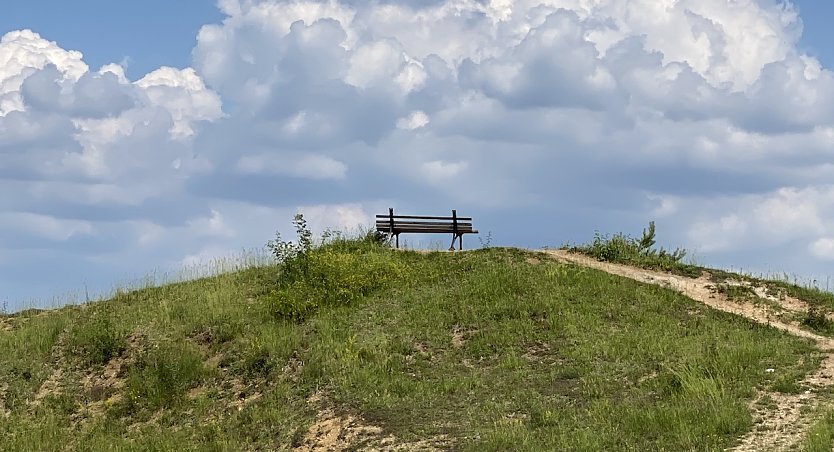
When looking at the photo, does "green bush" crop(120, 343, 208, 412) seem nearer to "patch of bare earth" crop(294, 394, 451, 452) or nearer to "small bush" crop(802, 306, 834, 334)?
"patch of bare earth" crop(294, 394, 451, 452)

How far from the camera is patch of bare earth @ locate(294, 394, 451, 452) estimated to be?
13984 mm

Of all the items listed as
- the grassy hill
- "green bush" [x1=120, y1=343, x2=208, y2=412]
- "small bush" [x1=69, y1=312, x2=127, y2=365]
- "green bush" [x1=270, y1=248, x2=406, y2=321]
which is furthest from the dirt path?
"small bush" [x1=69, y1=312, x2=127, y2=365]

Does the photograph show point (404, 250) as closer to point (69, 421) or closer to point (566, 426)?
point (69, 421)

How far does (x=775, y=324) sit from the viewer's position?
66.6 feet

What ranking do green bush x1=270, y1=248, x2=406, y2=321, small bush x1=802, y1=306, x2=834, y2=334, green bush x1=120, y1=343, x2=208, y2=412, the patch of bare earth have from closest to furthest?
the patch of bare earth < green bush x1=120, y1=343, x2=208, y2=412 < small bush x1=802, y1=306, x2=834, y2=334 < green bush x1=270, y1=248, x2=406, y2=321

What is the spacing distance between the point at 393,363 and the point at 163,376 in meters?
5.11

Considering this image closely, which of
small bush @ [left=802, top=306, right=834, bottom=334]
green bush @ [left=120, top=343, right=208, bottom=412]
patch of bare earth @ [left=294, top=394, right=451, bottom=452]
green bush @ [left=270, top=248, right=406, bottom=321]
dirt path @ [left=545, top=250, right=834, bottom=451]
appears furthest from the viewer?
green bush @ [left=270, top=248, right=406, bottom=321]

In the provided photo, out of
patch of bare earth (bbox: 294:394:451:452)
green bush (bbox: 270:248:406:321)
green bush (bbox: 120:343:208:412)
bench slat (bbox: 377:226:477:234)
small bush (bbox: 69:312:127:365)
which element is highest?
bench slat (bbox: 377:226:477:234)

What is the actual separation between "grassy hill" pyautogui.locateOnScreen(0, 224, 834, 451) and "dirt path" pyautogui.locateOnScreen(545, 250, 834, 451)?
28 centimetres

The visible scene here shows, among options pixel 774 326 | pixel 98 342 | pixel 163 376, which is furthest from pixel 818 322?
pixel 98 342

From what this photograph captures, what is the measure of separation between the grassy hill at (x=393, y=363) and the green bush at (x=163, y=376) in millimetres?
37

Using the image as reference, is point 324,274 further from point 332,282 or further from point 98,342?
point 98,342

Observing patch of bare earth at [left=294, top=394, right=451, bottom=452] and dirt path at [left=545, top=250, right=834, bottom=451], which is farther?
patch of bare earth at [left=294, top=394, right=451, bottom=452]

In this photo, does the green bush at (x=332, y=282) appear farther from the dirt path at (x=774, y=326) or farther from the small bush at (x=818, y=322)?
the small bush at (x=818, y=322)
